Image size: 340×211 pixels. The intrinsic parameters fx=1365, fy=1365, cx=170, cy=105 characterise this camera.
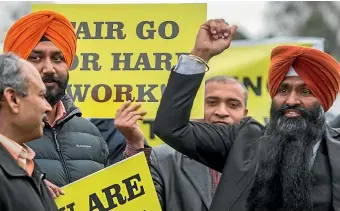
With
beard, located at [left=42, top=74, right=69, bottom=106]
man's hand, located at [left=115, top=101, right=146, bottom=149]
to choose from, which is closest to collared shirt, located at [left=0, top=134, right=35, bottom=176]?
beard, located at [left=42, top=74, right=69, bottom=106]

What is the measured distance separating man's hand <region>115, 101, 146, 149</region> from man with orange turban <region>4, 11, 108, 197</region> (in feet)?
0.51

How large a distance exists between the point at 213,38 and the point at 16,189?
4.95 ft

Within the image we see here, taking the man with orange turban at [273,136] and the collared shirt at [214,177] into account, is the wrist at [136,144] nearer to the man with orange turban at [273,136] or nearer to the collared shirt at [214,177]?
the collared shirt at [214,177]

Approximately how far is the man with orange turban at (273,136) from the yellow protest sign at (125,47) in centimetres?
127

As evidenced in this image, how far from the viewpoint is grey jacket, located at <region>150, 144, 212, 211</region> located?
781 cm

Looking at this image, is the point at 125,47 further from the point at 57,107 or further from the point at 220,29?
the point at 220,29

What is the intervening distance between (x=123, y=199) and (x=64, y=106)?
0.62 m

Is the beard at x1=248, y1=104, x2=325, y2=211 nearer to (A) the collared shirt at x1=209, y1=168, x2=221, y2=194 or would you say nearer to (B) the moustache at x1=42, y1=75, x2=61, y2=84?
(A) the collared shirt at x1=209, y1=168, x2=221, y2=194

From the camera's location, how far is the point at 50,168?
7293 millimetres

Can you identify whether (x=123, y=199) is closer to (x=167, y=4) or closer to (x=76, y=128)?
(x=76, y=128)

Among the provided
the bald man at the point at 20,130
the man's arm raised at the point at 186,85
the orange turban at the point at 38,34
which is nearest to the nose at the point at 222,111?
the orange turban at the point at 38,34

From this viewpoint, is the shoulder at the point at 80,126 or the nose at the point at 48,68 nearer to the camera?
the nose at the point at 48,68

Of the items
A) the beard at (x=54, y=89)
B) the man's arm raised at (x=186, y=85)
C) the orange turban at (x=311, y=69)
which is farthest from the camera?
the beard at (x=54, y=89)

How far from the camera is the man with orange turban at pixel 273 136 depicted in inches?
275
